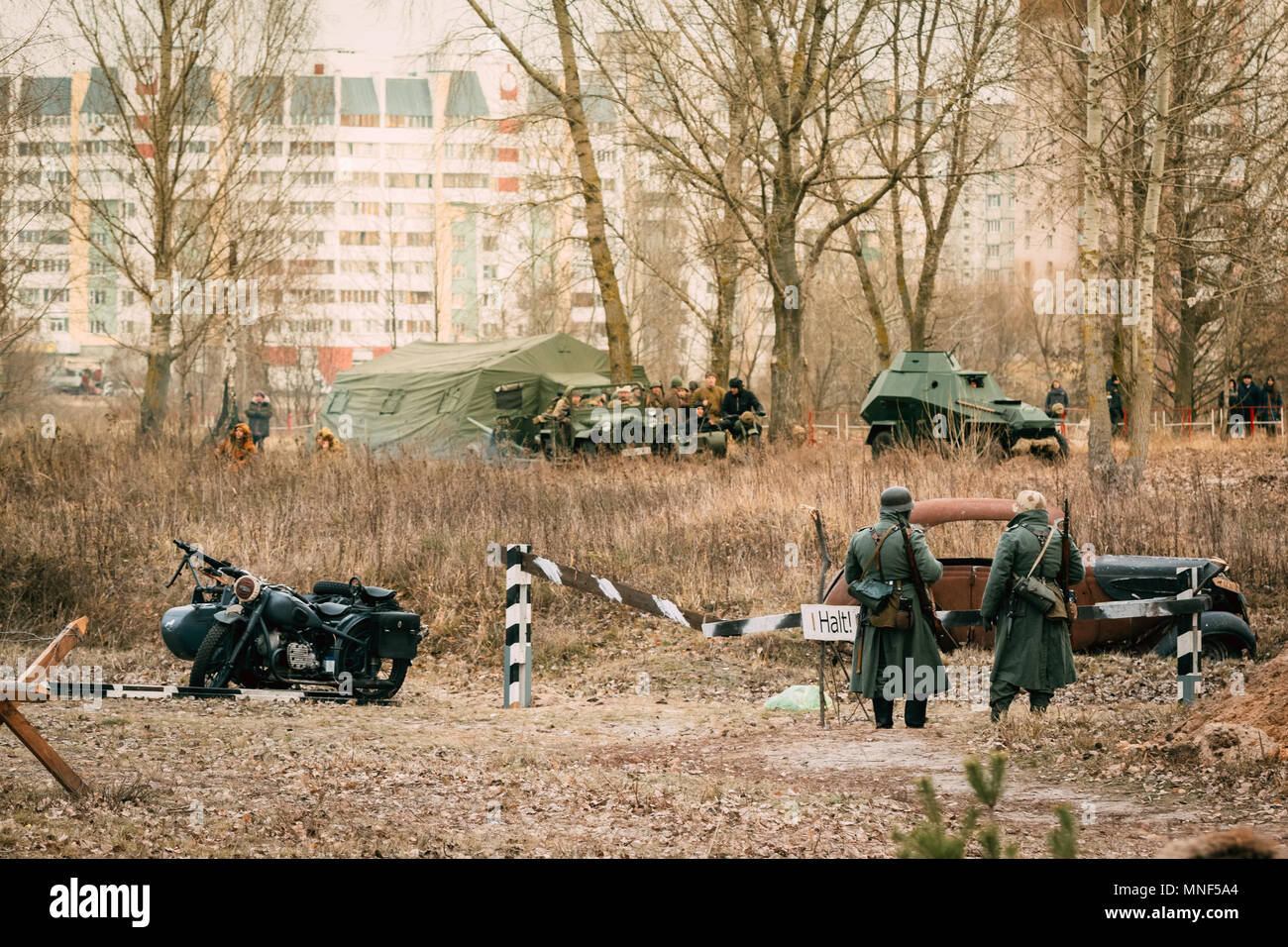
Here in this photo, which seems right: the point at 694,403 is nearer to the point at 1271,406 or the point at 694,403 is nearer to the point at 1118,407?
the point at 1118,407

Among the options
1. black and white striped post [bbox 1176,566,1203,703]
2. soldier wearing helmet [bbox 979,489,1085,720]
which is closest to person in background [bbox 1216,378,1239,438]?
black and white striped post [bbox 1176,566,1203,703]

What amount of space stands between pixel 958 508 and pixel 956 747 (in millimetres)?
3642

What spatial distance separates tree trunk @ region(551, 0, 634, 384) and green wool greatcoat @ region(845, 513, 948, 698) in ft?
63.3

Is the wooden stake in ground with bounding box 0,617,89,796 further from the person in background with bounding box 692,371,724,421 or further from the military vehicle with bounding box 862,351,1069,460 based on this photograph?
the person in background with bounding box 692,371,724,421

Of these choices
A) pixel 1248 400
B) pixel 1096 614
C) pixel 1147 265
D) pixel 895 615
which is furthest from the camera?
pixel 1248 400

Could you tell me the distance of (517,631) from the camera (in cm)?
1062

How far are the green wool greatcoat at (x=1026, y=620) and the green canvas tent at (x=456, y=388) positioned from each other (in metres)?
18.4

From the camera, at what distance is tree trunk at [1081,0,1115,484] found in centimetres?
1853

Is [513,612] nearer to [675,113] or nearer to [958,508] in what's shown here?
[958,508]

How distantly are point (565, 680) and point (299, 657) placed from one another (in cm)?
288

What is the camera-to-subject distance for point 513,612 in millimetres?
10570

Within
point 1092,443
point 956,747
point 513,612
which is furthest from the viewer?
point 1092,443

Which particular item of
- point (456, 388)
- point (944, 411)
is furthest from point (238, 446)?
point (944, 411)
